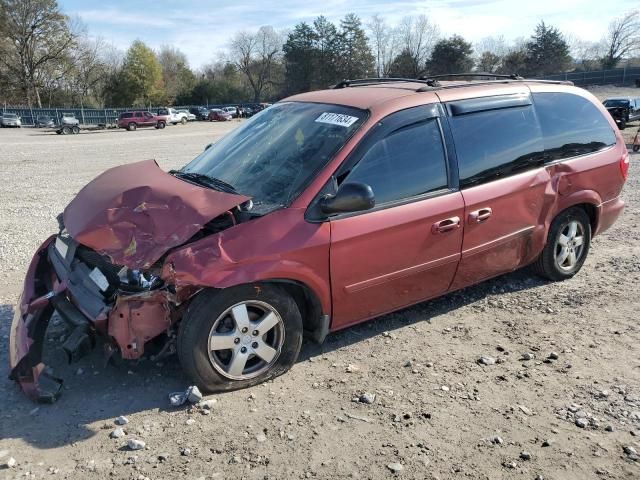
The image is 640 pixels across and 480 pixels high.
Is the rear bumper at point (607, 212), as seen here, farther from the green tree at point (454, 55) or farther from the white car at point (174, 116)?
the green tree at point (454, 55)

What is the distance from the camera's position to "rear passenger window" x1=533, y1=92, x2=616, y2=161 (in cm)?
490

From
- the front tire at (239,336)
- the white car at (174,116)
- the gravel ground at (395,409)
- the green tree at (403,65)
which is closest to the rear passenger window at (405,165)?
the front tire at (239,336)

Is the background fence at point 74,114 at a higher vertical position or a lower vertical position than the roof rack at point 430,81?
higher

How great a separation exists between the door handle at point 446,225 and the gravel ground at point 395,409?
→ 2.88 ft

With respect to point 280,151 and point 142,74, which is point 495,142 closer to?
point 280,151

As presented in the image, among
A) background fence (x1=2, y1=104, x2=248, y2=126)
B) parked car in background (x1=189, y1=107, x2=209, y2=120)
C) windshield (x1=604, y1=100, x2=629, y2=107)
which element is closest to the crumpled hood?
windshield (x1=604, y1=100, x2=629, y2=107)

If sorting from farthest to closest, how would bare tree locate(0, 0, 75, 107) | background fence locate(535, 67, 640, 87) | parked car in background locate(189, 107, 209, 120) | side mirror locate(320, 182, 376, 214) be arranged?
parked car in background locate(189, 107, 209, 120) < background fence locate(535, 67, 640, 87) < bare tree locate(0, 0, 75, 107) < side mirror locate(320, 182, 376, 214)

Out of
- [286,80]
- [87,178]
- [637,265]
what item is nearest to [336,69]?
[286,80]

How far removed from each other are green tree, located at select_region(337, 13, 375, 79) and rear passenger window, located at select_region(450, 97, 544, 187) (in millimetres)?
77601

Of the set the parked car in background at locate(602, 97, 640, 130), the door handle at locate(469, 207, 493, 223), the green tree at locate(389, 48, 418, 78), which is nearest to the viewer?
the door handle at locate(469, 207, 493, 223)

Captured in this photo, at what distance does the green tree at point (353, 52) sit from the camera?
3110 inches

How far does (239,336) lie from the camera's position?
3.47 metres

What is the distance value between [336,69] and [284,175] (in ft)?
258

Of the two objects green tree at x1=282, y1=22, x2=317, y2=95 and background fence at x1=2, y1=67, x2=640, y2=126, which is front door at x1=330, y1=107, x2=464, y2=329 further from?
green tree at x1=282, y1=22, x2=317, y2=95
